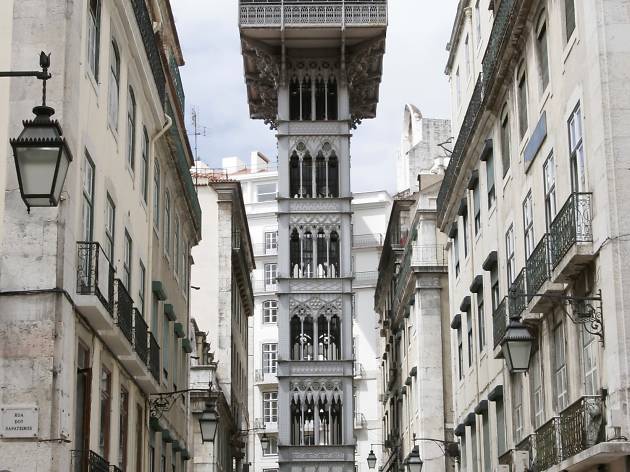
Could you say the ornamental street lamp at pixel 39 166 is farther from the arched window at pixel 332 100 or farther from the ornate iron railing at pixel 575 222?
the arched window at pixel 332 100

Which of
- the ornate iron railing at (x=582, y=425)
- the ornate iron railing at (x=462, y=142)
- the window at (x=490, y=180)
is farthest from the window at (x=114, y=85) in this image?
the window at (x=490, y=180)

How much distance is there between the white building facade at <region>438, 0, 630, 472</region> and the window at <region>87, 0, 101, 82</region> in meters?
7.36

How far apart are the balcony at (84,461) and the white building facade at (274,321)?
2610 inches

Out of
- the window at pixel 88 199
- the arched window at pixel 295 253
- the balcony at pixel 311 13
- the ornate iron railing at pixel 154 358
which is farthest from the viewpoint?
the arched window at pixel 295 253

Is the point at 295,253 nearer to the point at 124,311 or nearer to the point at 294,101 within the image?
the point at 294,101

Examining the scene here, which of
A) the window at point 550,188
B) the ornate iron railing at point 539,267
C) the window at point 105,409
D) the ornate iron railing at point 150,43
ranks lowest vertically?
the window at point 105,409

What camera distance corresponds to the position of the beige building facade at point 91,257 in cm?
1728

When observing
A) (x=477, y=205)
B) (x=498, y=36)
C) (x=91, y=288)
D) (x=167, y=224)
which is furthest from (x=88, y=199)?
(x=477, y=205)

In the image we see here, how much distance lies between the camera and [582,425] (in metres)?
18.5

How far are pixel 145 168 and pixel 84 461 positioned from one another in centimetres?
992

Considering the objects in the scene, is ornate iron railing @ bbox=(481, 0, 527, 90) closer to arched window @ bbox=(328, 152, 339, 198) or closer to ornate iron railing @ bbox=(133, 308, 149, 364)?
ornate iron railing @ bbox=(133, 308, 149, 364)

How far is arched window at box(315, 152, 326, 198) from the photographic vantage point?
2525 inches

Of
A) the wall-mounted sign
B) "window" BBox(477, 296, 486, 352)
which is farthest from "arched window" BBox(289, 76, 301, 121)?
the wall-mounted sign

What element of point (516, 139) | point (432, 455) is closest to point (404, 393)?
point (432, 455)
